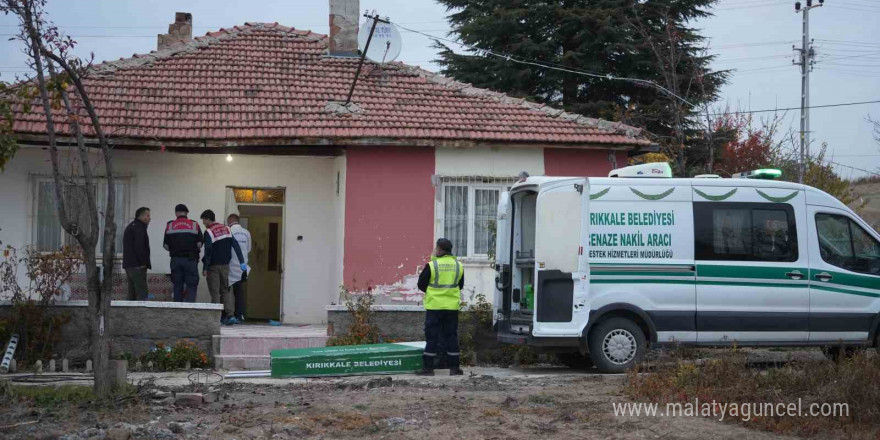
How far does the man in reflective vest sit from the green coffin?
0.26 metres

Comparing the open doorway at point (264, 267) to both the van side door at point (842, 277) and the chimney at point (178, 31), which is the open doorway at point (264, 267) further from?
the van side door at point (842, 277)

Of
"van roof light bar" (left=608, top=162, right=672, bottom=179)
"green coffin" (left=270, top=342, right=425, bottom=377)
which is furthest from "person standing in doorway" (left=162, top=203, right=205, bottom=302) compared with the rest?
"van roof light bar" (left=608, top=162, right=672, bottom=179)

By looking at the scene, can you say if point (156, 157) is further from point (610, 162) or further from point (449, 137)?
point (610, 162)

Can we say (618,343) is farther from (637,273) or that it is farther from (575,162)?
(575,162)

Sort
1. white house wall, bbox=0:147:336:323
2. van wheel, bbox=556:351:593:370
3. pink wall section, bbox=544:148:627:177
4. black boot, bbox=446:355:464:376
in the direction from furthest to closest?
1. pink wall section, bbox=544:148:627:177
2. white house wall, bbox=0:147:336:323
3. van wheel, bbox=556:351:593:370
4. black boot, bbox=446:355:464:376

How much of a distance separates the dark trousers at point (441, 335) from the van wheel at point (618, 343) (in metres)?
1.70

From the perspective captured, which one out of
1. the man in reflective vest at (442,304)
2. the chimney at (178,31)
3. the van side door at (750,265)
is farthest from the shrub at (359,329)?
the chimney at (178,31)

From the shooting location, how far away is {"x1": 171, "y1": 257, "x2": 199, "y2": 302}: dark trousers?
47.4 feet

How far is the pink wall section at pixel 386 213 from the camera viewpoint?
15570 mm

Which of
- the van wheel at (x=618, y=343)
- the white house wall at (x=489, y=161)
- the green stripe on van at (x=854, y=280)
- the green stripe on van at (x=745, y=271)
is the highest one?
the white house wall at (x=489, y=161)

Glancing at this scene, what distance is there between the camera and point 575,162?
1631 cm

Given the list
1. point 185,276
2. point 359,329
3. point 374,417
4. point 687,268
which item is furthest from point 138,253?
point 687,268

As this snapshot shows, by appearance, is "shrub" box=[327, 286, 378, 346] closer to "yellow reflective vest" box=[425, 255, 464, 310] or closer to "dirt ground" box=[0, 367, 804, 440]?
"yellow reflective vest" box=[425, 255, 464, 310]

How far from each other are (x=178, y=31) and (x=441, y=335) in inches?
407
